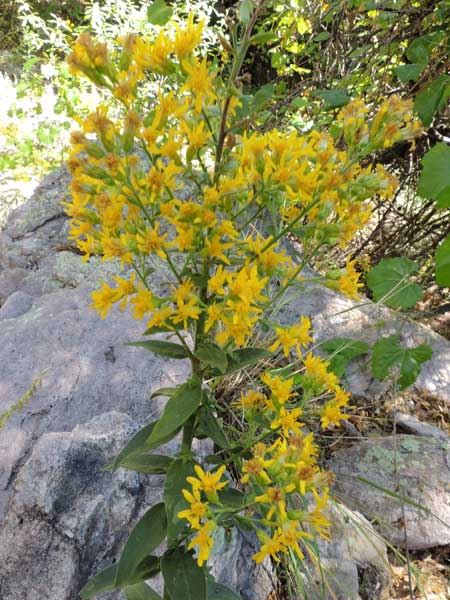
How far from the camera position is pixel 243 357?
3.66 feet

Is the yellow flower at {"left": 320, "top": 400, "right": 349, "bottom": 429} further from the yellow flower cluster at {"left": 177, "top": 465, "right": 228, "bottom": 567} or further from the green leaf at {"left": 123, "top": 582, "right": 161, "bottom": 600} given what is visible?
the green leaf at {"left": 123, "top": 582, "right": 161, "bottom": 600}

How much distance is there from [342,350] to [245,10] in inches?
73.2

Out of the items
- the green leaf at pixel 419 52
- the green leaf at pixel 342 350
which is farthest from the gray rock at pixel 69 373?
the green leaf at pixel 419 52

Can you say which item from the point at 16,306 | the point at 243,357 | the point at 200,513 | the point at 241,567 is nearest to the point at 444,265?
the point at 243,357

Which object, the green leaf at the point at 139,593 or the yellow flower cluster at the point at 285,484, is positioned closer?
the yellow flower cluster at the point at 285,484

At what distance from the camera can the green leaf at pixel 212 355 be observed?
0.99 metres

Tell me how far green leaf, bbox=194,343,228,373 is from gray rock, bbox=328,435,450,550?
1.23 m

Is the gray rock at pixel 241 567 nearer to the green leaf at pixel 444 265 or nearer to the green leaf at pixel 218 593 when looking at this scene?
the green leaf at pixel 218 593

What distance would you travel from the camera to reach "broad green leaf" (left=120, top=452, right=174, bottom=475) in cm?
120

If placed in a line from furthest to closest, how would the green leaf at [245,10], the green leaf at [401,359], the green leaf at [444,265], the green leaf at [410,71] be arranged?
the green leaf at [401,359] → the green leaf at [410,71] → the green leaf at [444,265] → the green leaf at [245,10]

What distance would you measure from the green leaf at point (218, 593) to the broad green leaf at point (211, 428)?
18.8 inches

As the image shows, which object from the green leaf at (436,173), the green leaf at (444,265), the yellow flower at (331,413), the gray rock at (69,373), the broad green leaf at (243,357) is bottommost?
the gray rock at (69,373)

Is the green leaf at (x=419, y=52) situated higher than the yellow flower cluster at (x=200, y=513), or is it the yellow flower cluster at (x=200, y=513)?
the green leaf at (x=419, y=52)

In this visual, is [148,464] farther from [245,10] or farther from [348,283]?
[245,10]
